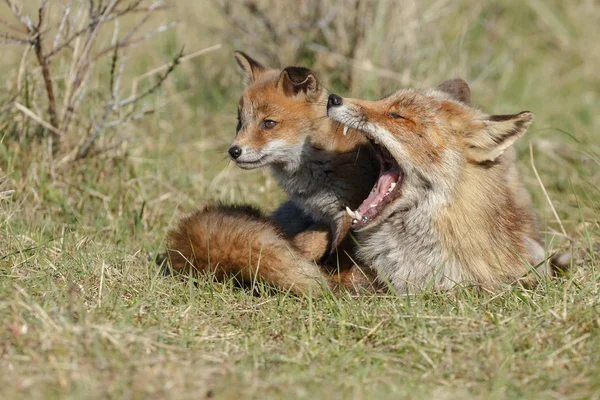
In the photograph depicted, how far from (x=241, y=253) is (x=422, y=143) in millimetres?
1292

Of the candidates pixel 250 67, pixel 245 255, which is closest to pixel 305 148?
pixel 250 67

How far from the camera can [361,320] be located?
13.0ft

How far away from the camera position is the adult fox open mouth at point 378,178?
14.9ft

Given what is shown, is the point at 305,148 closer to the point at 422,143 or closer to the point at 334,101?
the point at 334,101

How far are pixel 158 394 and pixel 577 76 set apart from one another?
8.17m

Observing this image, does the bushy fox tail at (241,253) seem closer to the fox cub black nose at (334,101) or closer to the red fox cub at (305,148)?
the red fox cub at (305,148)

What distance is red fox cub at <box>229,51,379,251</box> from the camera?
515cm

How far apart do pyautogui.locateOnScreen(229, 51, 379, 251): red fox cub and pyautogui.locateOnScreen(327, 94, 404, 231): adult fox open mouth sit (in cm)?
34

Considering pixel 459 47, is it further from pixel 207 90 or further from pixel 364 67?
pixel 207 90

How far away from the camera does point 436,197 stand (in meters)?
4.56

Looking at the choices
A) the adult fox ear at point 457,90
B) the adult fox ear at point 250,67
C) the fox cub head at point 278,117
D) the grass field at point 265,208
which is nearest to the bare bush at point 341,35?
the grass field at point 265,208

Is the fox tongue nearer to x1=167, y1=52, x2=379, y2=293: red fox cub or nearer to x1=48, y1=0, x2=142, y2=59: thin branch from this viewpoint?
x1=167, y1=52, x2=379, y2=293: red fox cub

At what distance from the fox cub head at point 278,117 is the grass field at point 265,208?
3.41ft

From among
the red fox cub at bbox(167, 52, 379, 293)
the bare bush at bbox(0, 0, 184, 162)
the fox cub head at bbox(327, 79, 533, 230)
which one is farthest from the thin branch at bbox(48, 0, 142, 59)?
the fox cub head at bbox(327, 79, 533, 230)
